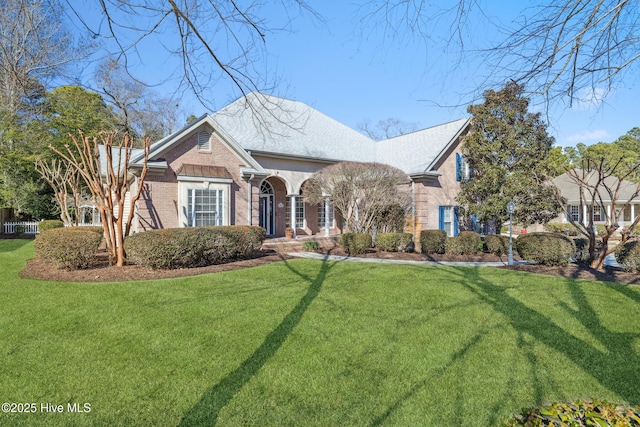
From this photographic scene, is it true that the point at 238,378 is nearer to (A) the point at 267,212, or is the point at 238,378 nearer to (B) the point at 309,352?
(B) the point at 309,352

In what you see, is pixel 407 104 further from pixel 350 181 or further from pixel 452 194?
pixel 452 194

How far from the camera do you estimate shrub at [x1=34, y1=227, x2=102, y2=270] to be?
32.3ft

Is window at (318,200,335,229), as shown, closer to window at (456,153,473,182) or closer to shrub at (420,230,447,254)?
shrub at (420,230,447,254)

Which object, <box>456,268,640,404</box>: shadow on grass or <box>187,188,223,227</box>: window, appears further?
<box>187,188,223,227</box>: window

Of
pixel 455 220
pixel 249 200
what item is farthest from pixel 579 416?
pixel 455 220

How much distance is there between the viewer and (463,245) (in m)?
15.3

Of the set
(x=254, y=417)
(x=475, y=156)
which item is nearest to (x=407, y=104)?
(x=254, y=417)

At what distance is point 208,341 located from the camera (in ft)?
16.7

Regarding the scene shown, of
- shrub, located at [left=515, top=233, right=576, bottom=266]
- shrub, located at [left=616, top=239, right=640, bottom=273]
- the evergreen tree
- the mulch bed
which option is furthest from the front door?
shrub, located at [left=616, top=239, right=640, bottom=273]

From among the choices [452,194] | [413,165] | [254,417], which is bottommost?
[254,417]

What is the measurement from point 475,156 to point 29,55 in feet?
63.0

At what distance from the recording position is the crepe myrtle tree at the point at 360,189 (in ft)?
50.5

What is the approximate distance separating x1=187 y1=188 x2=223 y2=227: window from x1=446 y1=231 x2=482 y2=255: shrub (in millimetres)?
10197

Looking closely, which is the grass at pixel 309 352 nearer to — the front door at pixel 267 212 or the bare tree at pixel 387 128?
the front door at pixel 267 212
